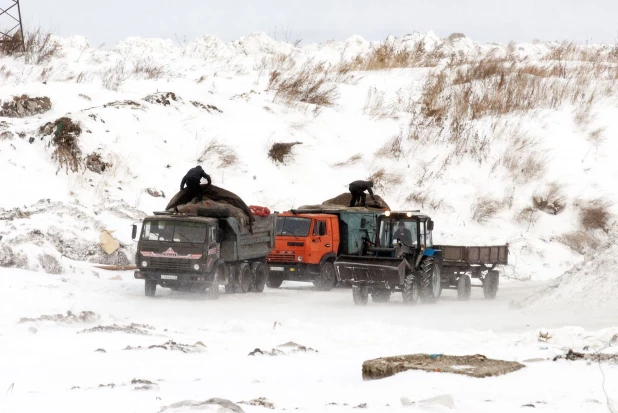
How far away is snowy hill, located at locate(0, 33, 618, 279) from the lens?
27.9 meters

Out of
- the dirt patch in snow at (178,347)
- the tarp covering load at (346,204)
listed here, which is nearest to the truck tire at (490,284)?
the tarp covering load at (346,204)

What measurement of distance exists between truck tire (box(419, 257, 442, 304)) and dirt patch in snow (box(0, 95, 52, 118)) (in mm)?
17869

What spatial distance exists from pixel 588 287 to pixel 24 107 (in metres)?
22.1

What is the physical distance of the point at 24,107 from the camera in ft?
102

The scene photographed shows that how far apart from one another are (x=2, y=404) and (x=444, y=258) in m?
15.0

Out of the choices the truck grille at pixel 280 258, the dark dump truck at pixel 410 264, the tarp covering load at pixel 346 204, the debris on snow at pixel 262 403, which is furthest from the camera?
the tarp covering load at pixel 346 204

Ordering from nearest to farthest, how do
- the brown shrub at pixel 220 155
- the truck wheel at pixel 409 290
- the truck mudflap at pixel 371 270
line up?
the truck mudflap at pixel 371 270, the truck wheel at pixel 409 290, the brown shrub at pixel 220 155

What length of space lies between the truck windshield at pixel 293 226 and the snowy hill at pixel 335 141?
416 centimetres

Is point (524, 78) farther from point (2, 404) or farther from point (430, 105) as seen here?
point (2, 404)

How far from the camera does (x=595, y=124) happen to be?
35.1 meters

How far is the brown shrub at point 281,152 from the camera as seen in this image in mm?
33500

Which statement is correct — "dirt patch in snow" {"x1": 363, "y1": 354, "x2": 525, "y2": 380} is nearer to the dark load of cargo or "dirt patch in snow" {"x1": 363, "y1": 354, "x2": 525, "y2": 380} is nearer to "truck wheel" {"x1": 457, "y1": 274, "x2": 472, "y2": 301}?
the dark load of cargo

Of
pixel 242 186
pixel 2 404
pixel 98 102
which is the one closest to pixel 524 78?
pixel 242 186

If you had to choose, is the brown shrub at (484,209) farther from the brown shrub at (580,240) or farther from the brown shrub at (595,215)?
the brown shrub at (595,215)
